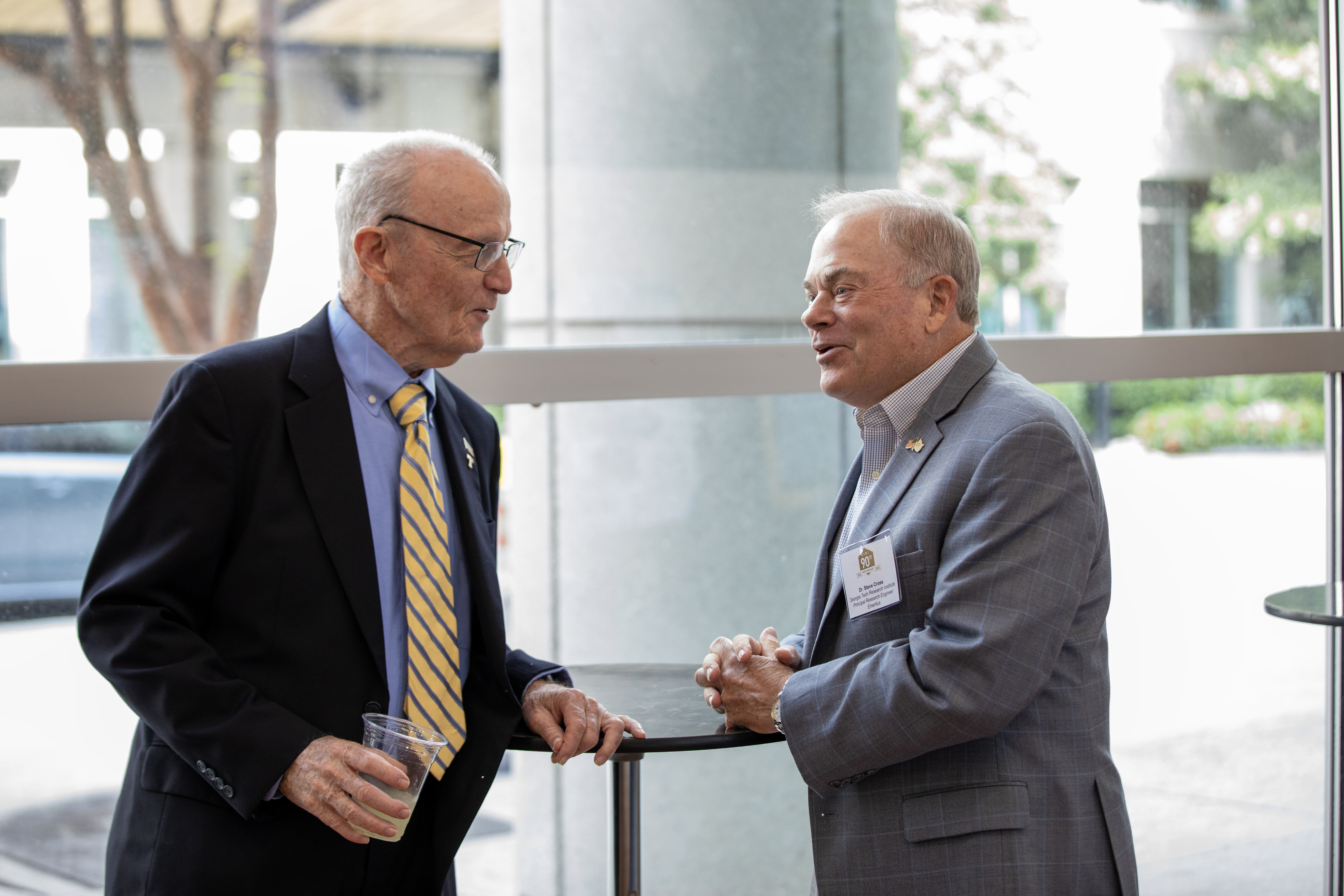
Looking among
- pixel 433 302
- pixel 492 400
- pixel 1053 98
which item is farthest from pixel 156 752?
pixel 1053 98

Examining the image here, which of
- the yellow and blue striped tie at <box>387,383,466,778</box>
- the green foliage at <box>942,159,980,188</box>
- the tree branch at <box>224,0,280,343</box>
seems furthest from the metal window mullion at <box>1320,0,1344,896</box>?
the tree branch at <box>224,0,280,343</box>

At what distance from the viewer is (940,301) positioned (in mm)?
1950

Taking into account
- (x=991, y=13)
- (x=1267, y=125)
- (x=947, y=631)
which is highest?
(x=991, y=13)

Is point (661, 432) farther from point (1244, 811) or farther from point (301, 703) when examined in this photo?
point (1244, 811)

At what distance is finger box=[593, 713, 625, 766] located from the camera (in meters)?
1.83

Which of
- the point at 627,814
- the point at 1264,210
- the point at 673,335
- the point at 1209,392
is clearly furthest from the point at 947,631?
the point at 1264,210

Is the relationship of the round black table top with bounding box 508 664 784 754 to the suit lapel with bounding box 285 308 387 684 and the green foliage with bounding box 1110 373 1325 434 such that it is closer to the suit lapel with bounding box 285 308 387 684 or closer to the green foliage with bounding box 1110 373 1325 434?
the suit lapel with bounding box 285 308 387 684

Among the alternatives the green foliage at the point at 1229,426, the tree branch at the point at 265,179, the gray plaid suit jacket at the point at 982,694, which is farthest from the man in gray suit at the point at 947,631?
the green foliage at the point at 1229,426

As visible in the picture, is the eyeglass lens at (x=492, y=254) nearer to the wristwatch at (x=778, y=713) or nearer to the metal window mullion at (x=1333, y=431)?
the wristwatch at (x=778, y=713)

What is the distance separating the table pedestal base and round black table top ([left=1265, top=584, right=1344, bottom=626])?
159 cm

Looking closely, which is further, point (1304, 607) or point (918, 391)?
point (1304, 607)

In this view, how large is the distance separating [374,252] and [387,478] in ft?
1.25

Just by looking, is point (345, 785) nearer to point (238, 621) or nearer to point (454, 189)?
point (238, 621)

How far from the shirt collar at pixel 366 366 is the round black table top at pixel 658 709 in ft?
2.08
